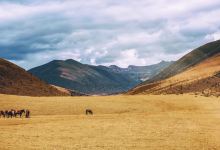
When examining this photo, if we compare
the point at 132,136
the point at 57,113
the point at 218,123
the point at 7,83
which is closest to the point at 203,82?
the point at 7,83

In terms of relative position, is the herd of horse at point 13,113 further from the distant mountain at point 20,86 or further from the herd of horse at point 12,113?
the distant mountain at point 20,86

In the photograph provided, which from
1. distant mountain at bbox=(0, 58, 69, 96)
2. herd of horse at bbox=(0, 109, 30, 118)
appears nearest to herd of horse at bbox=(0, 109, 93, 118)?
herd of horse at bbox=(0, 109, 30, 118)

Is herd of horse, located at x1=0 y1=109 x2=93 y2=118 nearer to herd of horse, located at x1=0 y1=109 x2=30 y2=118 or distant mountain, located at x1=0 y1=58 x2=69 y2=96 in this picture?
herd of horse, located at x1=0 y1=109 x2=30 y2=118

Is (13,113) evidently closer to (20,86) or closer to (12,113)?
(12,113)

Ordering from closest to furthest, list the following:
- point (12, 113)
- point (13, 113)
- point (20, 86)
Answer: point (12, 113) < point (13, 113) < point (20, 86)

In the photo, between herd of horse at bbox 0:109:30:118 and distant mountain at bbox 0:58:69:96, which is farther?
distant mountain at bbox 0:58:69:96

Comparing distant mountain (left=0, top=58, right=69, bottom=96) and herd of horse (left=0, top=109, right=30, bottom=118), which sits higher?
distant mountain (left=0, top=58, right=69, bottom=96)

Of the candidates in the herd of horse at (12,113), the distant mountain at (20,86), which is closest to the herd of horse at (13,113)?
the herd of horse at (12,113)

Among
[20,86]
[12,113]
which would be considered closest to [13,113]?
[12,113]

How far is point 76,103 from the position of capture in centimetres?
9206

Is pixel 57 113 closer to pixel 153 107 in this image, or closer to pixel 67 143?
pixel 153 107

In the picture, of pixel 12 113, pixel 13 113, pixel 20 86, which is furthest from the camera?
pixel 20 86

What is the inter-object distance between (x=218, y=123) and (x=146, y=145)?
73.7 ft

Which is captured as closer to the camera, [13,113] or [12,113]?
[12,113]
